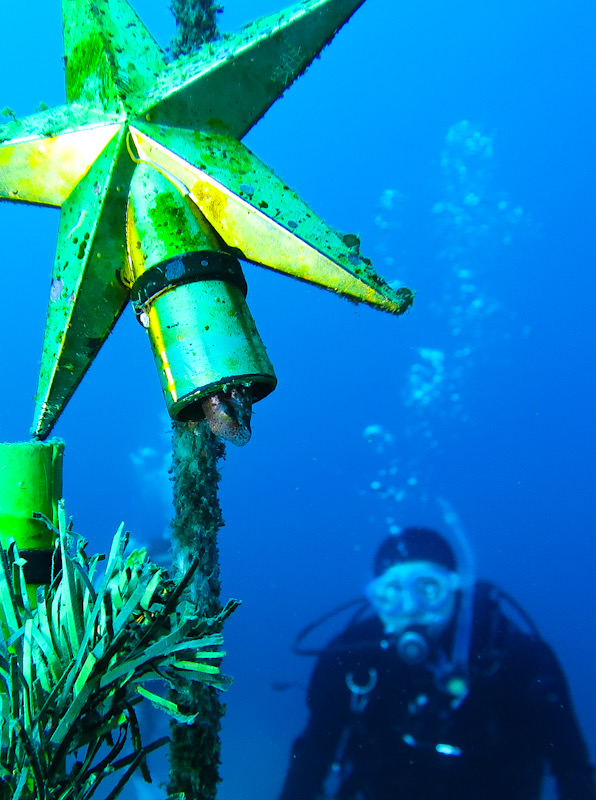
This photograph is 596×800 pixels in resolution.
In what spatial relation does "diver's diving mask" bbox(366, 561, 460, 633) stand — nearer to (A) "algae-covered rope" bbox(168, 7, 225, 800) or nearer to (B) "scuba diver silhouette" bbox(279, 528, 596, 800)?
(B) "scuba diver silhouette" bbox(279, 528, 596, 800)

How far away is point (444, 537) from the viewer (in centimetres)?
864

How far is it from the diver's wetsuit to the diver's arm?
12 mm

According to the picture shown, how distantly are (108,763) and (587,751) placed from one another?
6.84m

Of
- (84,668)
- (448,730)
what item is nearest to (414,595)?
(448,730)

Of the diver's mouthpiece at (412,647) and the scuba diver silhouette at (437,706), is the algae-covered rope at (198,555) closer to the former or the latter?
the scuba diver silhouette at (437,706)

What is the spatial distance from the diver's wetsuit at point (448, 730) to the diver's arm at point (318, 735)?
0.5 inches

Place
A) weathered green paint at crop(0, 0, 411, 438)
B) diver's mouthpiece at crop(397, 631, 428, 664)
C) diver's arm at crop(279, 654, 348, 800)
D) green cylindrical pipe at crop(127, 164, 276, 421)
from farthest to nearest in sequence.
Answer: diver's mouthpiece at crop(397, 631, 428, 664), diver's arm at crop(279, 654, 348, 800), weathered green paint at crop(0, 0, 411, 438), green cylindrical pipe at crop(127, 164, 276, 421)

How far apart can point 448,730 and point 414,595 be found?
1.68m

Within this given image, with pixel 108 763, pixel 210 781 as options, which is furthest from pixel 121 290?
pixel 210 781

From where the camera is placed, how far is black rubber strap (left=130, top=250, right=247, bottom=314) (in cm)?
152

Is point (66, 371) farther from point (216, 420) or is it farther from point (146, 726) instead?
point (146, 726)

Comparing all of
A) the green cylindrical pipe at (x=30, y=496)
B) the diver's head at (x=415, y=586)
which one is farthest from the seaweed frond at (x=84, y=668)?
the diver's head at (x=415, y=586)

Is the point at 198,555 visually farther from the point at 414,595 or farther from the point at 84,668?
the point at 414,595

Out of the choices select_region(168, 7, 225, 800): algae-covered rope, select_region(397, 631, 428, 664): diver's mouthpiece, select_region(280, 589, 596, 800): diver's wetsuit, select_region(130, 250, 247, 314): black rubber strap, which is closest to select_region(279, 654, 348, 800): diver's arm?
select_region(280, 589, 596, 800): diver's wetsuit
